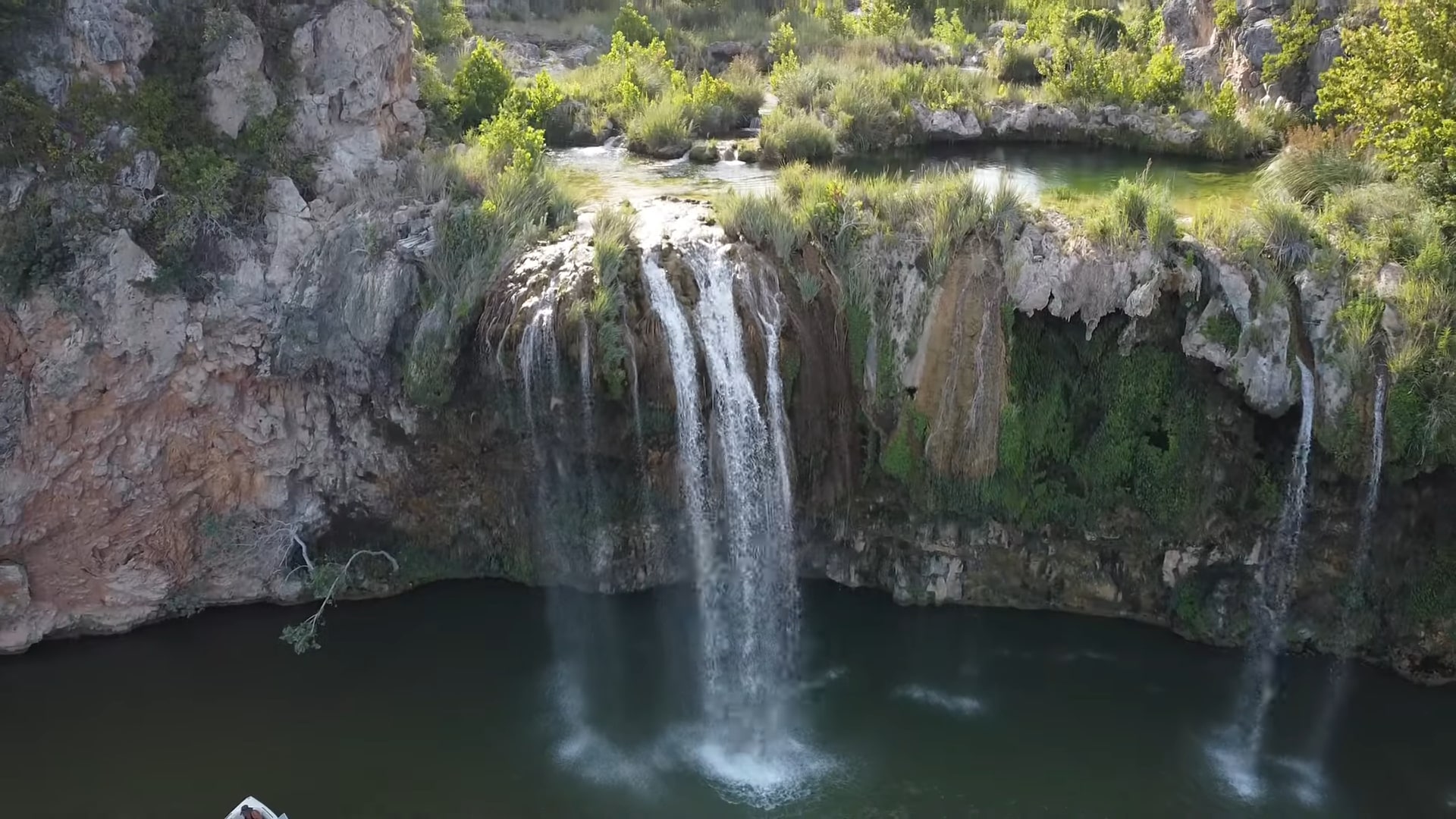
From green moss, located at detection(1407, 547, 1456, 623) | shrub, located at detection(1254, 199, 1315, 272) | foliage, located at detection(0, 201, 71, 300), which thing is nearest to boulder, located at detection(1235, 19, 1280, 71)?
shrub, located at detection(1254, 199, 1315, 272)

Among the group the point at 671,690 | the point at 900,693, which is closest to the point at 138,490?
the point at 671,690

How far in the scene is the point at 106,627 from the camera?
14750mm

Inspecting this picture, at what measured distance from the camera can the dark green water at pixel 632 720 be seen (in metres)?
12.3

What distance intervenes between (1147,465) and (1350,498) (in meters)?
2.57

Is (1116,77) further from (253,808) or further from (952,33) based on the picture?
(253,808)

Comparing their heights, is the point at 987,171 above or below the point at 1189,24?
below

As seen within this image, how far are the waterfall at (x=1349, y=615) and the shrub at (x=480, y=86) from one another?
50.3 feet

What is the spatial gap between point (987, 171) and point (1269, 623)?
9.31 m

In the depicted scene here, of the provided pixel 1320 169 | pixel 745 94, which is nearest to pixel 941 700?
pixel 1320 169

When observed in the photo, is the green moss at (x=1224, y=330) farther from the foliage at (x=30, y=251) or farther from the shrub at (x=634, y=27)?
the shrub at (x=634, y=27)

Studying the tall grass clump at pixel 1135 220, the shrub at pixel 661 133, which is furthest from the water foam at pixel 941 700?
the shrub at pixel 661 133

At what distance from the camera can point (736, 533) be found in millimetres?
14336

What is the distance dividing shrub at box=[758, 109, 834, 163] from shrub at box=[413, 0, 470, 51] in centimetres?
774

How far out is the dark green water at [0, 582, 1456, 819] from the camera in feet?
40.5
